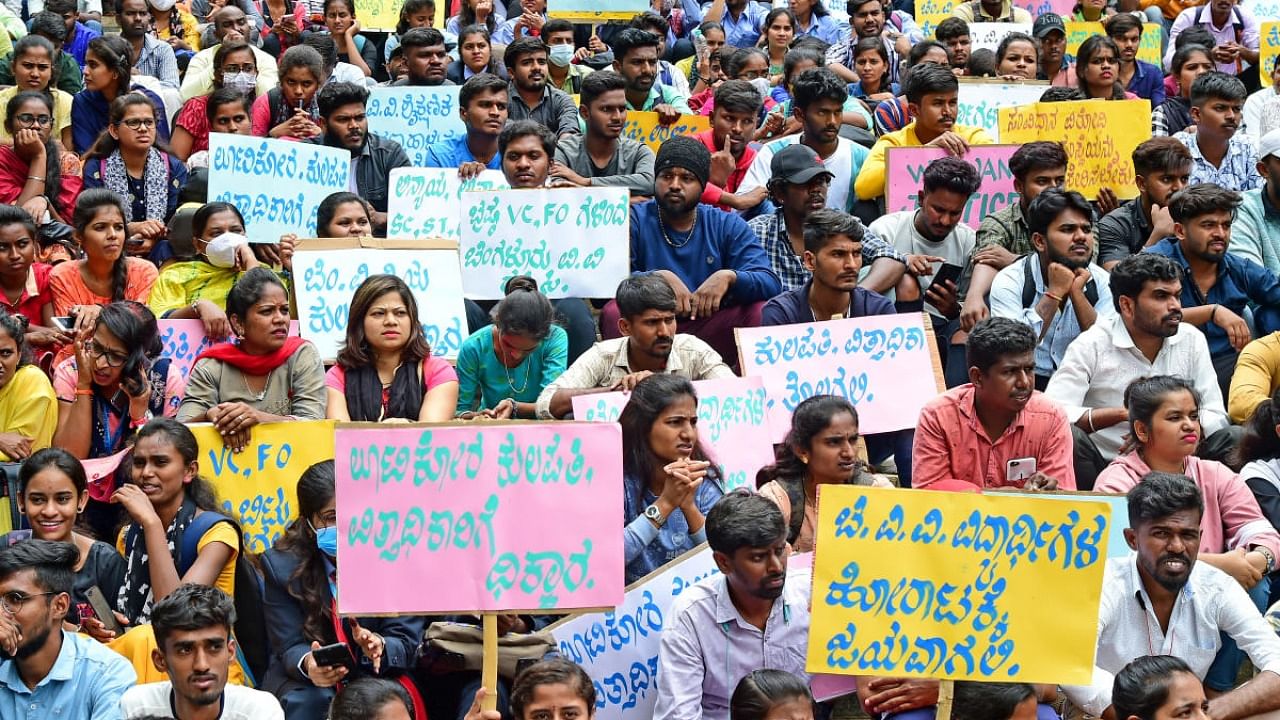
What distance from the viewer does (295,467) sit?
824cm

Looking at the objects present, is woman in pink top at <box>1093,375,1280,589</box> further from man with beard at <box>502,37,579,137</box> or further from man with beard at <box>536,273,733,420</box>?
man with beard at <box>502,37,579,137</box>

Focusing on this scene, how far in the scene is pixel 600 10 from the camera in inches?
642

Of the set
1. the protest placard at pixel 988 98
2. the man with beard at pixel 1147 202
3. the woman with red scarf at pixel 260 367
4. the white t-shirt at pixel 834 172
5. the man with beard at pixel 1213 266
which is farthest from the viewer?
the protest placard at pixel 988 98

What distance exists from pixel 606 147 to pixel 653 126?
3.86ft

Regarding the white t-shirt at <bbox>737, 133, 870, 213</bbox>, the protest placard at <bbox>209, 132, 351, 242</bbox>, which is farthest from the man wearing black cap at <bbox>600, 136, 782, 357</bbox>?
the protest placard at <bbox>209, 132, 351, 242</bbox>

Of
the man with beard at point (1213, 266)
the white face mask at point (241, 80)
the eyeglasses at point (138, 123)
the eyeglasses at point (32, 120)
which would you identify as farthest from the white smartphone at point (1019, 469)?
the white face mask at point (241, 80)

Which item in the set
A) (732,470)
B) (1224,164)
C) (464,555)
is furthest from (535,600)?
(1224,164)

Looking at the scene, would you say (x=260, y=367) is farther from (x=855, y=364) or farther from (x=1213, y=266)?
(x=1213, y=266)

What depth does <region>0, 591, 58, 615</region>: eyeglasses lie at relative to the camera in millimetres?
6699

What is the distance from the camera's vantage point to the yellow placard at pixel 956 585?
6164 mm

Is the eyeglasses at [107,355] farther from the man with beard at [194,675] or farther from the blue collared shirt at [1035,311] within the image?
the blue collared shirt at [1035,311]

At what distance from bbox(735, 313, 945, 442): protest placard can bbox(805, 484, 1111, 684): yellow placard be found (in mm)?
2958

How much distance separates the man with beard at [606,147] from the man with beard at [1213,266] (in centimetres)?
321

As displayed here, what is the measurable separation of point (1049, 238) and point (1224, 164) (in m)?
2.67
